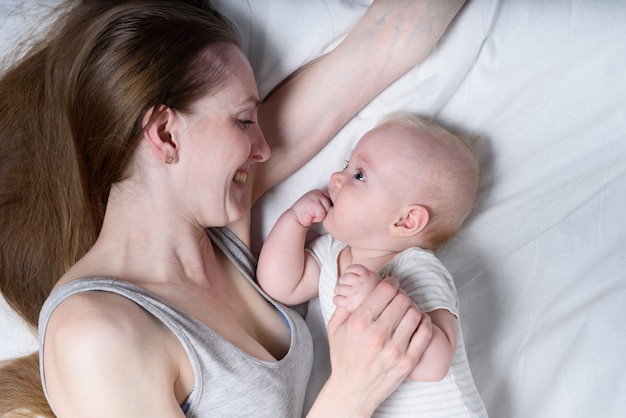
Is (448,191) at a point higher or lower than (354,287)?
higher

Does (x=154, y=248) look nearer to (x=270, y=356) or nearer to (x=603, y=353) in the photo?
(x=270, y=356)

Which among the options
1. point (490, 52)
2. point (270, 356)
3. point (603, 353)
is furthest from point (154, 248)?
point (603, 353)

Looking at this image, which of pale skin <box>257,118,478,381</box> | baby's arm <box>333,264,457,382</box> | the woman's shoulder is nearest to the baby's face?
pale skin <box>257,118,478,381</box>

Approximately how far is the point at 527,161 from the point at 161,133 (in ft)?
2.62

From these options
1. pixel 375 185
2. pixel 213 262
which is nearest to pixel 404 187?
pixel 375 185

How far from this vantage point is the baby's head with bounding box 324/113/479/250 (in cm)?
135

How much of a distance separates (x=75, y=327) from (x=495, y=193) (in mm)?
931

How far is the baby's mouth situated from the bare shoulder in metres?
0.36

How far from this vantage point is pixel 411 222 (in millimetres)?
1375

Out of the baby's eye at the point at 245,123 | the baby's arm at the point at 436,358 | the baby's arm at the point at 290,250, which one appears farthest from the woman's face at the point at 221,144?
the baby's arm at the point at 436,358

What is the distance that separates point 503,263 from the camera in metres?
1.55

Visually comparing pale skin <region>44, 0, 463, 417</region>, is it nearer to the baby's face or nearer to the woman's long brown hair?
the woman's long brown hair

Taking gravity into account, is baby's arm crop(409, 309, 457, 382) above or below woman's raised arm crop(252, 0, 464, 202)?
below

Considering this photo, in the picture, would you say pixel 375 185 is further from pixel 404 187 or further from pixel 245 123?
pixel 245 123
